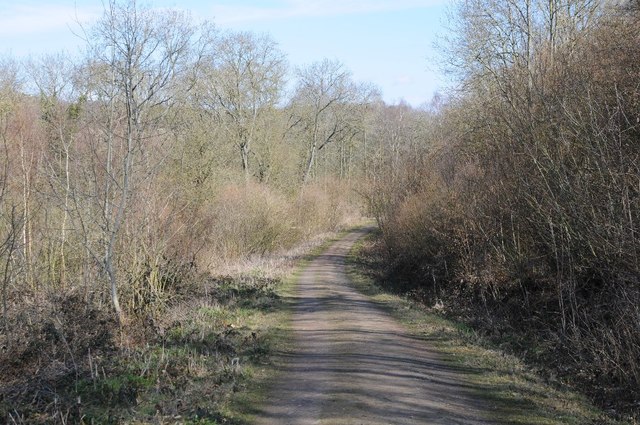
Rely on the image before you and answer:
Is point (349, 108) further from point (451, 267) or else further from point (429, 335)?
point (429, 335)

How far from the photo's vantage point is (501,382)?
27.5 ft

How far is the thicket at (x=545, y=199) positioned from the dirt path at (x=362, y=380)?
233 cm

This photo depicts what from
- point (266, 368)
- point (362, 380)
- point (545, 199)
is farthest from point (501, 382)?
point (545, 199)

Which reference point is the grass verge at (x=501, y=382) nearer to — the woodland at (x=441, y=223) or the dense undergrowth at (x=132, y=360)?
the woodland at (x=441, y=223)

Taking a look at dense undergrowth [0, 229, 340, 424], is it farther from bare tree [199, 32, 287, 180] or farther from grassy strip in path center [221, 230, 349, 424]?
bare tree [199, 32, 287, 180]

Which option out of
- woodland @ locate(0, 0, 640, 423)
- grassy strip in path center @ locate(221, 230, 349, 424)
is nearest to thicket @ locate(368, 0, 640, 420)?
woodland @ locate(0, 0, 640, 423)

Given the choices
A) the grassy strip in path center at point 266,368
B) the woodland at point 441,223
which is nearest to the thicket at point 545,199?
the woodland at point 441,223

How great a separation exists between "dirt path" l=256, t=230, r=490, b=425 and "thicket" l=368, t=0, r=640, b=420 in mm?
2329

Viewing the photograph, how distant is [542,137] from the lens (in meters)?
13.3

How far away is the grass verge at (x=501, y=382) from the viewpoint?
695 centimetres

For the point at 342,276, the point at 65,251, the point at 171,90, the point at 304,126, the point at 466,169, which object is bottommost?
the point at 342,276

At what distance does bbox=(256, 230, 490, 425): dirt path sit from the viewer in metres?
6.96

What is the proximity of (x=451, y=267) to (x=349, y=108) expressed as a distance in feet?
116

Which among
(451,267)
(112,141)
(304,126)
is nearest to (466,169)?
(451,267)
